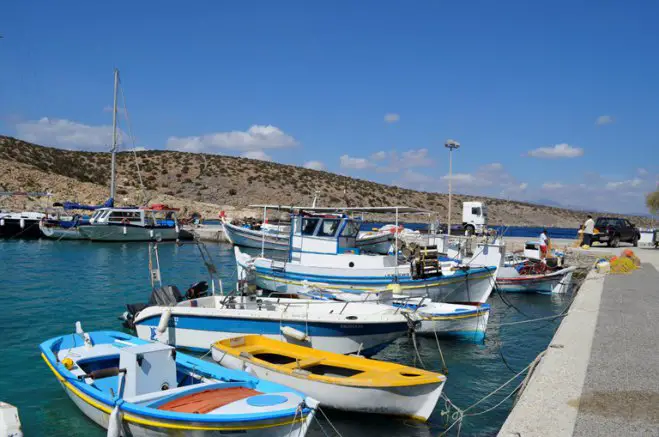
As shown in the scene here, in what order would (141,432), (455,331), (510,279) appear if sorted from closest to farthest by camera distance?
(141,432) → (455,331) → (510,279)

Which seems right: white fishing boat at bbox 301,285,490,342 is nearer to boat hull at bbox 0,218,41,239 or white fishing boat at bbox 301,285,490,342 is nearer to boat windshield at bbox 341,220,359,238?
boat windshield at bbox 341,220,359,238

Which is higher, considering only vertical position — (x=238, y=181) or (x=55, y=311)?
(x=238, y=181)

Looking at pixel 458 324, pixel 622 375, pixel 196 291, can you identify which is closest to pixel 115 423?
pixel 622 375

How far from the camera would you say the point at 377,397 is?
8.48 m

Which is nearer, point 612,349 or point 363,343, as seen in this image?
point 612,349

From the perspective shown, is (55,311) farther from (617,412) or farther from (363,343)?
(617,412)

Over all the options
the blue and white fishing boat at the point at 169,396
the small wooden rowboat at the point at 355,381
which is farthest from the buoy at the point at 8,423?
the small wooden rowboat at the point at 355,381

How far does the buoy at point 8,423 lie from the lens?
6852mm

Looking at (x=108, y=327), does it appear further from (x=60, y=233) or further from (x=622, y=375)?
(x=60, y=233)

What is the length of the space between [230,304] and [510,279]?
1438 cm

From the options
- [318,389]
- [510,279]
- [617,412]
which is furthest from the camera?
[510,279]

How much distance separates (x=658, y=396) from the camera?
23.1ft

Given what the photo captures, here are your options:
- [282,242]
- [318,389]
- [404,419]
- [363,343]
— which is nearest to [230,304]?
[363,343]

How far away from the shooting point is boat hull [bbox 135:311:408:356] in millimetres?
11688
